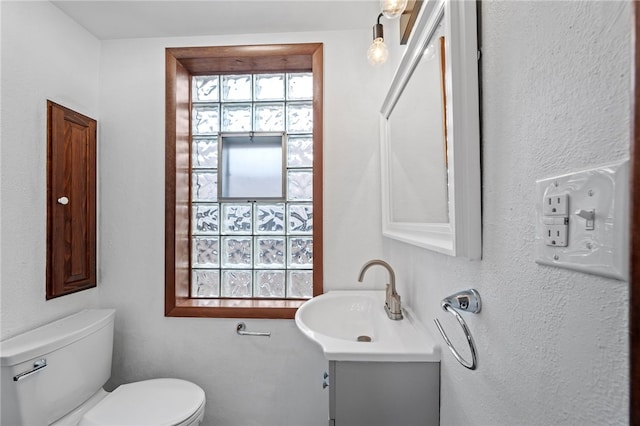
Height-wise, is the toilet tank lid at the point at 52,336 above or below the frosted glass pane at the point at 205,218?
below

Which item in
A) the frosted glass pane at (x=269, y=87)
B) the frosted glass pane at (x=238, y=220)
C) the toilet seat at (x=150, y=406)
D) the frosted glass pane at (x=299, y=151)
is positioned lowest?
the toilet seat at (x=150, y=406)

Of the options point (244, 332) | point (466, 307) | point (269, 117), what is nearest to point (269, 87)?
point (269, 117)

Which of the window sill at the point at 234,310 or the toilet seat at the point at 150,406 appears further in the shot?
the window sill at the point at 234,310

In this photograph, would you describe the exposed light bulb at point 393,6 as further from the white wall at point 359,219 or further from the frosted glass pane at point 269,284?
the frosted glass pane at point 269,284

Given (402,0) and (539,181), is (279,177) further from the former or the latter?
(539,181)

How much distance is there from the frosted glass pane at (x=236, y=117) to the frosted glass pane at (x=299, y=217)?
1.89ft

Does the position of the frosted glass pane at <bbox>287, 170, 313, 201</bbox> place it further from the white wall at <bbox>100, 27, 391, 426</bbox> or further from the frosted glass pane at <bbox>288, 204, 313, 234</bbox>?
the white wall at <bbox>100, 27, 391, 426</bbox>

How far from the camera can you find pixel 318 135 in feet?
4.88

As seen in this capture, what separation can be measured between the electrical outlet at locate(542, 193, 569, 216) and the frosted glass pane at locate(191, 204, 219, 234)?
1634 millimetres

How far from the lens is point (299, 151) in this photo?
1.67 m

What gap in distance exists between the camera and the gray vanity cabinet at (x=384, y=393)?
787 mm

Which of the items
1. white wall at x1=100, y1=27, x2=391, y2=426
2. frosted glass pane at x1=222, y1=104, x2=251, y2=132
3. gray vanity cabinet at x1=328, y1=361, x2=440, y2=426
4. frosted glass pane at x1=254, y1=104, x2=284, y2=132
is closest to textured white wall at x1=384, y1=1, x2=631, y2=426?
gray vanity cabinet at x1=328, y1=361, x2=440, y2=426

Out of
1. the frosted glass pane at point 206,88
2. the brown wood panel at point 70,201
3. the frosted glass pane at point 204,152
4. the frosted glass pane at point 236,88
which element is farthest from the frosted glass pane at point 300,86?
the brown wood panel at point 70,201

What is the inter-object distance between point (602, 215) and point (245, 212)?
5.23 feet
